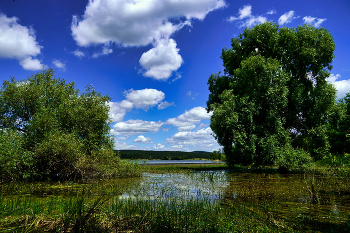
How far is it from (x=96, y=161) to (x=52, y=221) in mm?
14604

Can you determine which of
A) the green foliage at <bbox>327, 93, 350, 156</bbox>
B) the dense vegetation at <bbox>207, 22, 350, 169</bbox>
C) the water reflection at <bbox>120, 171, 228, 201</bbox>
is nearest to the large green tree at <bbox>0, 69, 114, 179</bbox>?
the water reflection at <bbox>120, 171, 228, 201</bbox>

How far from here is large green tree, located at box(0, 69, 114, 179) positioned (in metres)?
16.5

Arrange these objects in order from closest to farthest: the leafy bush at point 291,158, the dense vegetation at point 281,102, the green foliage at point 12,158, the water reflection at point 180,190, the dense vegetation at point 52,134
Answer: the water reflection at point 180,190 → the green foliage at point 12,158 → the dense vegetation at point 52,134 → the leafy bush at point 291,158 → the dense vegetation at point 281,102

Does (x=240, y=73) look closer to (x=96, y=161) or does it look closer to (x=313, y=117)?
(x=313, y=117)

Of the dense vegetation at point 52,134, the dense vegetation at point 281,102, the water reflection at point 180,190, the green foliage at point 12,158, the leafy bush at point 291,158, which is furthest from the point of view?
the dense vegetation at point 281,102

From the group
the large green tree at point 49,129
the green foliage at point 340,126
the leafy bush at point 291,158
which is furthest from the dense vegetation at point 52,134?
the green foliage at point 340,126

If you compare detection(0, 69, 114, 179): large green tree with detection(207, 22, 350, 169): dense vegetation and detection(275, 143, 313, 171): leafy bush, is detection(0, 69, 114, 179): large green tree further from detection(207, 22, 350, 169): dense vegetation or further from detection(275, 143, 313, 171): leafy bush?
detection(275, 143, 313, 171): leafy bush

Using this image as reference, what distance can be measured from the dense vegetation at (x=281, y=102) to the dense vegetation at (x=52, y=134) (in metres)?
13.2

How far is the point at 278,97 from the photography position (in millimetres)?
23812

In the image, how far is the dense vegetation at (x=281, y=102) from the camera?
23234mm

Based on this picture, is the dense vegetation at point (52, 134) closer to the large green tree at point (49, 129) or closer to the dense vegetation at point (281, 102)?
the large green tree at point (49, 129)

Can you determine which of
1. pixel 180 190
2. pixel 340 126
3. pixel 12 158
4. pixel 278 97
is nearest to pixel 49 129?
pixel 12 158

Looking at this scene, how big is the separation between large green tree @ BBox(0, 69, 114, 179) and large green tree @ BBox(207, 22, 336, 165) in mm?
13920

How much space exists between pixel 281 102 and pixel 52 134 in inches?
938
